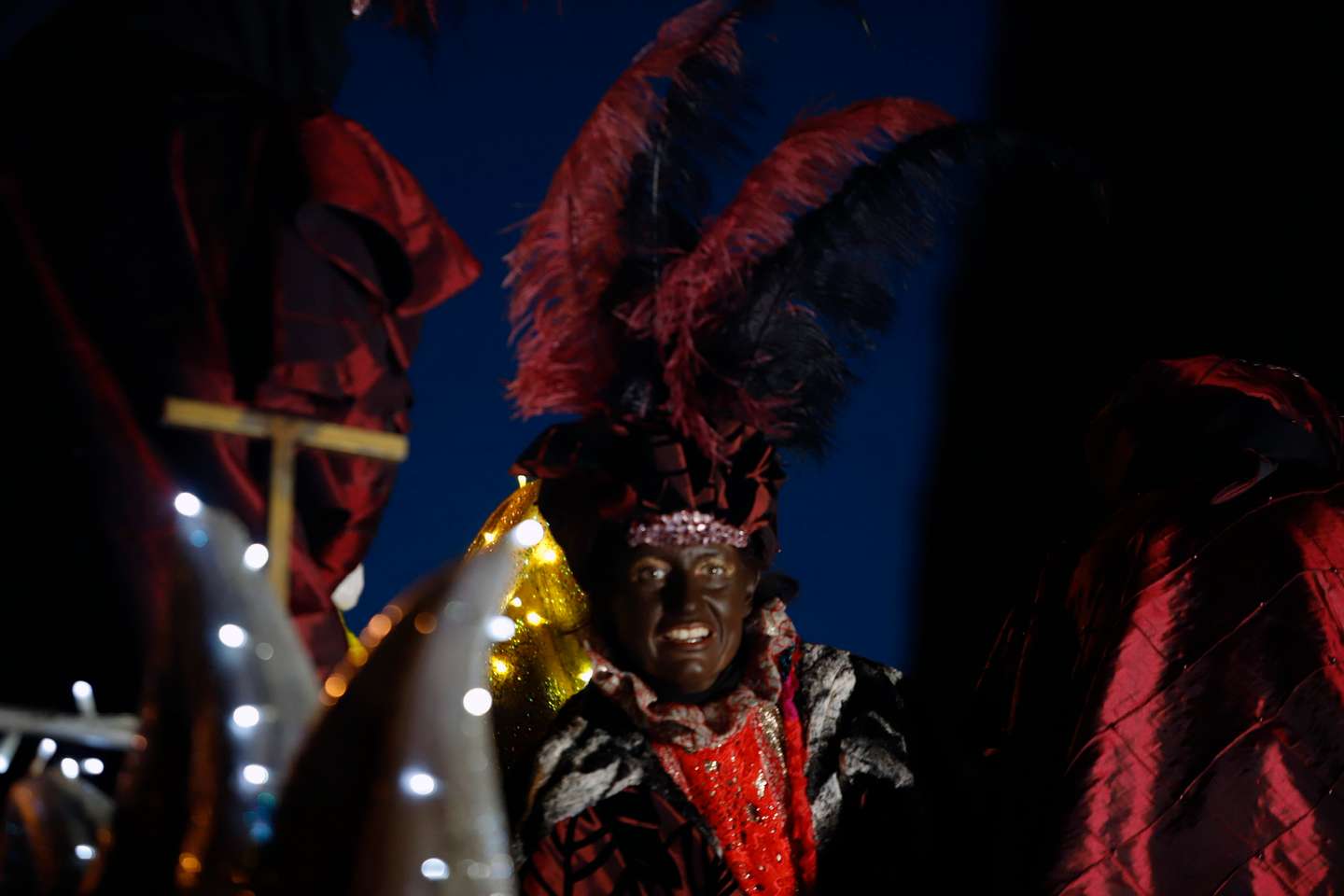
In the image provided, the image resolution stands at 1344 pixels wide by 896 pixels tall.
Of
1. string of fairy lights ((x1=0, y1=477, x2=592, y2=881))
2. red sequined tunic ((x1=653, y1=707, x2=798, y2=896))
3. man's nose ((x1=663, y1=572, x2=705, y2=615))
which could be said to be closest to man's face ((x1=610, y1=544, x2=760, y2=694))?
man's nose ((x1=663, y1=572, x2=705, y2=615))

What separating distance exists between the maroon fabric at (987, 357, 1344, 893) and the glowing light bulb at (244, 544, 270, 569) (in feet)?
4.45

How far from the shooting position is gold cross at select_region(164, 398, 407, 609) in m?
1.27

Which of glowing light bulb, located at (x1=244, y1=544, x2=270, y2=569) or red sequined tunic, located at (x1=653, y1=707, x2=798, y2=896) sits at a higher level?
red sequined tunic, located at (x1=653, y1=707, x2=798, y2=896)

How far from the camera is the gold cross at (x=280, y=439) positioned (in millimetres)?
1272

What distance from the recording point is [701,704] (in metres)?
2.14

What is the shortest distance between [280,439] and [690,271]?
3.15 ft

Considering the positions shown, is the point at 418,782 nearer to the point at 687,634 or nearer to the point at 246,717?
the point at 246,717

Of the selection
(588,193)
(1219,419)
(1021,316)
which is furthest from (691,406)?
(1021,316)

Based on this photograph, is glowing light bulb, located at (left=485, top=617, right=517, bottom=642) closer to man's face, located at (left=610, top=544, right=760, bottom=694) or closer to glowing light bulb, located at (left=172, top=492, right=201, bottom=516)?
glowing light bulb, located at (left=172, top=492, right=201, bottom=516)

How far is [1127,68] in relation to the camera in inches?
134

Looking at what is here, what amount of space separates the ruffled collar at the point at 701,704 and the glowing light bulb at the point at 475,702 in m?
1.07

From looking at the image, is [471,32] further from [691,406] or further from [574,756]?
[574,756]

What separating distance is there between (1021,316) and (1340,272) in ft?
2.83

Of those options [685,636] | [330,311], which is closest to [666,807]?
[685,636]
